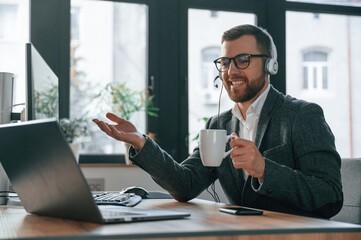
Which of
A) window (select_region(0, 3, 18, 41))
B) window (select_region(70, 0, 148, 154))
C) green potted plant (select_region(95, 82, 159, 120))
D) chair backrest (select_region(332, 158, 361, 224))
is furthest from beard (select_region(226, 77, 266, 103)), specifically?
window (select_region(0, 3, 18, 41))

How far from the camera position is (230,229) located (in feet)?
3.62

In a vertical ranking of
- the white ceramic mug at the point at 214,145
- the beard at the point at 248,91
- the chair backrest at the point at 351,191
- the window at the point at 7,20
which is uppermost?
the window at the point at 7,20

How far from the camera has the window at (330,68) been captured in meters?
4.44

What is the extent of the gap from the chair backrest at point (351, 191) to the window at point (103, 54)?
2173mm

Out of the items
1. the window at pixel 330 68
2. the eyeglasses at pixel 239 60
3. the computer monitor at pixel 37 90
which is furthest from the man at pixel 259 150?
the window at pixel 330 68

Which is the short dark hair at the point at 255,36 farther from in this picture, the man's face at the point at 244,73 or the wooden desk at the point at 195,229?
the wooden desk at the point at 195,229

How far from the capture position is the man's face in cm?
212

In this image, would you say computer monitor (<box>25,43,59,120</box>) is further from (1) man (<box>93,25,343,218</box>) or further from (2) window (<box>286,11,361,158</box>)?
(2) window (<box>286,11,361,158</box>)

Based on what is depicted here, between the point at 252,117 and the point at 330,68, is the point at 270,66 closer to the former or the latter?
the point at 252,117

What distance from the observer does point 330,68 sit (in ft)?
14.8

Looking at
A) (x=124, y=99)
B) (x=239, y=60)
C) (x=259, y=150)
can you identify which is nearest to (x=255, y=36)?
(x=239, y=60)

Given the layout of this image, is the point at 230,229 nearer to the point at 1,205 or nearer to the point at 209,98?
the point at 1,205

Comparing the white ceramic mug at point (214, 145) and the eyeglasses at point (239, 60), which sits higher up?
the eyeglasses at point (239, 60)

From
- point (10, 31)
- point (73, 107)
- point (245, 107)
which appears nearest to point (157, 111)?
point (73, 107)
